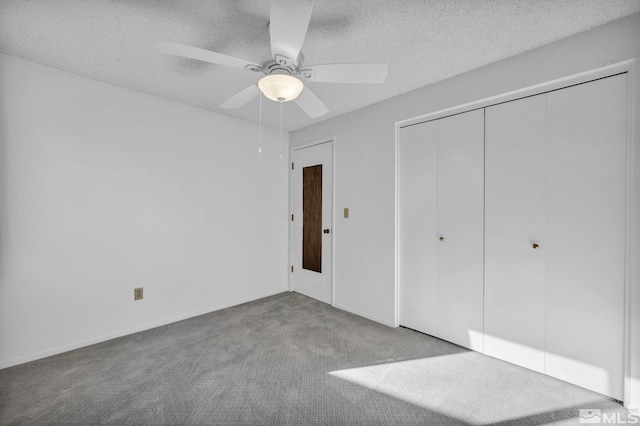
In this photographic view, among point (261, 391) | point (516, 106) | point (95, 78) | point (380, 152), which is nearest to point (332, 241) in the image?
point (380, 152)

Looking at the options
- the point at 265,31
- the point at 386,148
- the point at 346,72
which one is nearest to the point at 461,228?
the point at 386,148

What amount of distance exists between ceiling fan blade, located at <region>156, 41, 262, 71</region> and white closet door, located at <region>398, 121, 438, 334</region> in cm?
179

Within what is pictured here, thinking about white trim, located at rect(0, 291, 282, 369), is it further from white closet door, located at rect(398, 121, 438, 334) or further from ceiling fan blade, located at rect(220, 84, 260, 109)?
ceiling fan blade, located at rect(220, 84, 260, 109)

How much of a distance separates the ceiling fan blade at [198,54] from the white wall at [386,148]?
1762 mm

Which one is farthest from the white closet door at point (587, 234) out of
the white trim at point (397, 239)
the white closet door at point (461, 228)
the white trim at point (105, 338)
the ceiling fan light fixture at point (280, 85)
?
the white trim at point (105, 338)

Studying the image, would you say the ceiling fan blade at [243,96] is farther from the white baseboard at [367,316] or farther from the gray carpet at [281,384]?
the white baseboard at [367,316]

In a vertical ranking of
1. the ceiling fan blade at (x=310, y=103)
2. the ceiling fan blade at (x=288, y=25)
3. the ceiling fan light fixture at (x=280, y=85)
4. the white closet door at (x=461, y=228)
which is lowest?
the white closet door at (x=461, y=228)

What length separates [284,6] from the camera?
1176 mm

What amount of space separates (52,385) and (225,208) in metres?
2.09

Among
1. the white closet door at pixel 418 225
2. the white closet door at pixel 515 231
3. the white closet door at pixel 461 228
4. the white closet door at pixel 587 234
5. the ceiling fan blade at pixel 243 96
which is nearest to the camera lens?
the white closet door at pixel 587 234

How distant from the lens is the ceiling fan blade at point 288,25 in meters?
1.17

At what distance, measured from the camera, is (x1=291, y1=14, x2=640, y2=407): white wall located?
1.69m

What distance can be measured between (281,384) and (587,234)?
7.76ft

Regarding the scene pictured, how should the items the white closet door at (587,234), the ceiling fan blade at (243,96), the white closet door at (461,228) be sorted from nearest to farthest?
1. the white closet door at (587,234)
2. the ceiling fan blade at (243,96)
3. the white closet door at (461,228)
